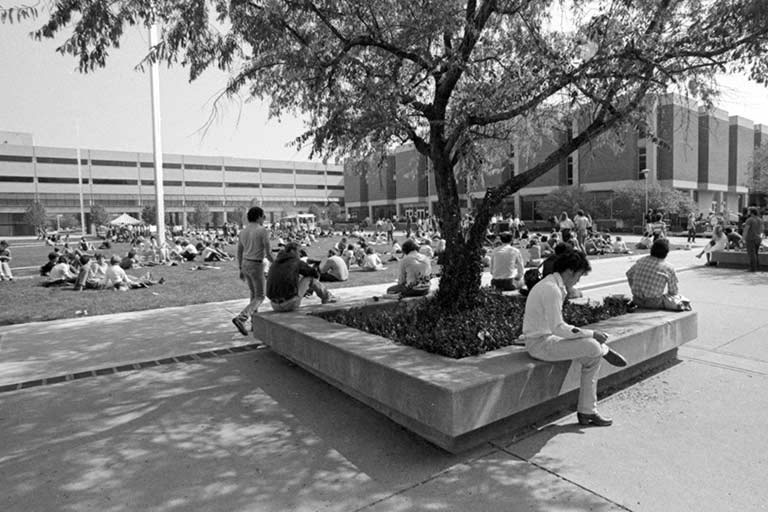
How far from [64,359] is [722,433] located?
7081mm

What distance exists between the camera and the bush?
4668 mm

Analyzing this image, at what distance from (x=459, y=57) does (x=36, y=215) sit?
3050 inches

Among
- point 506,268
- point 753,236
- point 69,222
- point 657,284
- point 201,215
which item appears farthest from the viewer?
point 201,215

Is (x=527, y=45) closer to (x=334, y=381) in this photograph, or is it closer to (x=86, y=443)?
(x=334, y=381)

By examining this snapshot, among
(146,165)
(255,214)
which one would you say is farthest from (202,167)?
(255,214)

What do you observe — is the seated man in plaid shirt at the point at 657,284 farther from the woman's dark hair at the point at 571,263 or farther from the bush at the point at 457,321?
the woman's dark hair at the point at 571,263

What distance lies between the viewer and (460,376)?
145 inches

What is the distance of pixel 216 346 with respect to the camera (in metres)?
6.89

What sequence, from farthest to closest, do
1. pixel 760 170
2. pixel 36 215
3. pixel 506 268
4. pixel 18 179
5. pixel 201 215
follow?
pixel 201 215 < pixel 18 179 < pixel 36 215 < pixel 760 170 < pixel 506 268

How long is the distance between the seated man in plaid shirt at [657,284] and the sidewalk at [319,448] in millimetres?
647

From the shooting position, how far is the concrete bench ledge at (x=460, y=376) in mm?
3529

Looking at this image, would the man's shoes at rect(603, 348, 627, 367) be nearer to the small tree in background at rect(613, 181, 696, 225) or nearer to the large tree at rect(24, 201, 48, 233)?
the small tree in background at rect(613, 181, 696, 225)

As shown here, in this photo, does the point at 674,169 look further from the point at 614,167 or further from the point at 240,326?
the point at 240,326

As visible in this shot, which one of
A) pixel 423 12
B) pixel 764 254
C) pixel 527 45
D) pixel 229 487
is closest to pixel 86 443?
pixel 229 487
